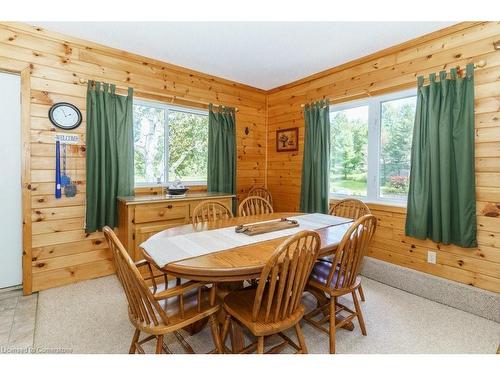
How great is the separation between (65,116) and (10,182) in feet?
2.56

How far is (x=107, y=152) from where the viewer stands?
2818 millimetres

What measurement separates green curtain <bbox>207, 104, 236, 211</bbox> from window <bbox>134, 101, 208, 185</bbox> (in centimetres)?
15

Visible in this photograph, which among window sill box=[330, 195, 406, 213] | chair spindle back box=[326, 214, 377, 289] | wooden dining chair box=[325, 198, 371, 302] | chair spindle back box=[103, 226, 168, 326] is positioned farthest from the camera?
window sill box=[330, 195, 406, 213]

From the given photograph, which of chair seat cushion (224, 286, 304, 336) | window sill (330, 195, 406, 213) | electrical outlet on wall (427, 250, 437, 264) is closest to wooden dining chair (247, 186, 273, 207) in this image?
window sill (330, 195, 406, 213)

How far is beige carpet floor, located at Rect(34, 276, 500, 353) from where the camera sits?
1.79 meters

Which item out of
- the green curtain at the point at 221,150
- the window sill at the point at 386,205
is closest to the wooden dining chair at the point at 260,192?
the green curtain at the point at 221,150

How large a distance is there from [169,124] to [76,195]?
1.35 m

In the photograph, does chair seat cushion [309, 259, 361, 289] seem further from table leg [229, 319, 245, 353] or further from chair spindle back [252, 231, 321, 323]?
table leg [229, 319, 245, 353]

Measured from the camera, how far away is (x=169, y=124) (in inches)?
135

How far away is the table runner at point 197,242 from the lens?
1493mm

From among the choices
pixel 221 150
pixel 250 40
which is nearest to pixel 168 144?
pixel 221 150

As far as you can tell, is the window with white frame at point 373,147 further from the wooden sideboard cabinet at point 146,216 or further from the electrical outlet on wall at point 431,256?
the wooden sideboard cabinet at point 146,216
